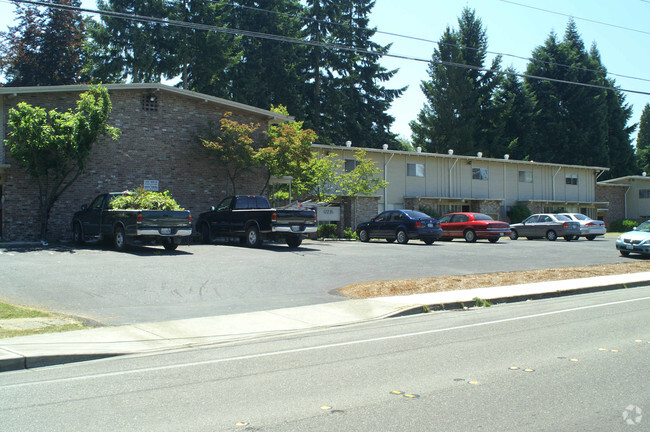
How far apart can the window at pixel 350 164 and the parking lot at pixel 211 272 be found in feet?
47.8

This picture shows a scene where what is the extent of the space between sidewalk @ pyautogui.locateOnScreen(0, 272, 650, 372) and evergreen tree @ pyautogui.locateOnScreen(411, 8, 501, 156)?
48498mm

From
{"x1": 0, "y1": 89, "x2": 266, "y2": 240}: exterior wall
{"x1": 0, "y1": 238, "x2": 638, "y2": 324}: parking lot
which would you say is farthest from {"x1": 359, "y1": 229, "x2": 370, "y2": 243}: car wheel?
{"x1": 0, "y1": 89, "x2": 266, "y2": 240}: exterior wall

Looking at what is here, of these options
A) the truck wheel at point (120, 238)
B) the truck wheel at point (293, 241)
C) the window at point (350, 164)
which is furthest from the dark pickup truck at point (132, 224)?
the window at point (350, 164)

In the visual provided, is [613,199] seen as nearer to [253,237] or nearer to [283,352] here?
[253,237]

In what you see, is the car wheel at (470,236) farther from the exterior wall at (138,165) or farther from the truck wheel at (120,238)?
the truck wheel at (120,238)

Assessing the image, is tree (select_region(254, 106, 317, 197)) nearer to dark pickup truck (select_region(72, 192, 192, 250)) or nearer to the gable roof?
the gable roof

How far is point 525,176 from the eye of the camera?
1886 inches

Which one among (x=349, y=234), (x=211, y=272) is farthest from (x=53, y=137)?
(x=349, y=234)

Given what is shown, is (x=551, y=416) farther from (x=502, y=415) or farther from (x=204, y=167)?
(x=204, y=167)

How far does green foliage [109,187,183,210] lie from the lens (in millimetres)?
20547

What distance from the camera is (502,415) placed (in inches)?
207

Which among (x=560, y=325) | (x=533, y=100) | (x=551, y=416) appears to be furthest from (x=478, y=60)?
(x=551, y=416)

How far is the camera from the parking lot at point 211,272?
473 inches

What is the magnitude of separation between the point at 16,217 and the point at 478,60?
54.0 meters
